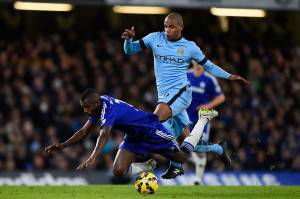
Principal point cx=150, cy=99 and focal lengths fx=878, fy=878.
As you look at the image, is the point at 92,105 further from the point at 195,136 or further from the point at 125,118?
the point at 195,136

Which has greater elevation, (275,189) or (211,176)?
(275,189)

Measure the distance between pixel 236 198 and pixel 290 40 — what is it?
15.2m

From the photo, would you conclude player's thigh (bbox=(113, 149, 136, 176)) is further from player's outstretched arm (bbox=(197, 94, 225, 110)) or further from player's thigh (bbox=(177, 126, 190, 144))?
player's outstretched arm (bbox=(197, 94, 225, 110))

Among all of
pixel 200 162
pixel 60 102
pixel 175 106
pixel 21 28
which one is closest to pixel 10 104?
→ pixel 60 102

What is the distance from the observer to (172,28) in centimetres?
1270

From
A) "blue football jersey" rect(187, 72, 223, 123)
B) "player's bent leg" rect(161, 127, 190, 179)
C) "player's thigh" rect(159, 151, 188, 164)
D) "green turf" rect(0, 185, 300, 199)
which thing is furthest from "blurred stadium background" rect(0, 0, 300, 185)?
"player's thigh" rect(159, 151, 188, 164)

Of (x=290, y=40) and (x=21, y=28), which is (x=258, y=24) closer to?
(x=290, y=40)

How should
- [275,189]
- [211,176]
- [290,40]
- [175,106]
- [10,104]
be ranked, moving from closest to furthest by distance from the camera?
1. [175,106]
2. [275,189]
3. [211,176]
4. [10,104]
5. [290,40]

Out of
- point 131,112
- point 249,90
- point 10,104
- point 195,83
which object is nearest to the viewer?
point 131,112

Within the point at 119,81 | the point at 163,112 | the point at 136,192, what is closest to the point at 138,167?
the point at 136,192

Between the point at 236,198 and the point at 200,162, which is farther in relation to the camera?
the point at 200,162

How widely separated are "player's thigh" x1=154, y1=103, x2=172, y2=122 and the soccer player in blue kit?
9.4 inches

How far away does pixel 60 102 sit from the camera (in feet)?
69.2

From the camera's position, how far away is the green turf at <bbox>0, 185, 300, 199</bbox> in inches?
470
